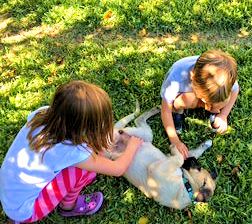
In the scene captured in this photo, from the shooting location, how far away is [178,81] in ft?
12.1

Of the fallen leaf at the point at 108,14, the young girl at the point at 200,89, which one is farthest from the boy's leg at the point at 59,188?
the fallen leaf at the point at 108,14

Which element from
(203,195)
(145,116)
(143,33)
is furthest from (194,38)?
(203,195)

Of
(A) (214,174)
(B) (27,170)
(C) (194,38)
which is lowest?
(A) (214,174)

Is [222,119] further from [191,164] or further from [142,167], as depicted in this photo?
[142,167]

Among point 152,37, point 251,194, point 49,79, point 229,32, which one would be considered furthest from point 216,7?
point 251,194

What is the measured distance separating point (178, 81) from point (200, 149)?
1.84 ft

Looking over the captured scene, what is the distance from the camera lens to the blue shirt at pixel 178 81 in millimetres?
3656

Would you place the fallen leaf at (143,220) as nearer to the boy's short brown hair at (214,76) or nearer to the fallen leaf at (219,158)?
the fallen leaf at (219,158)

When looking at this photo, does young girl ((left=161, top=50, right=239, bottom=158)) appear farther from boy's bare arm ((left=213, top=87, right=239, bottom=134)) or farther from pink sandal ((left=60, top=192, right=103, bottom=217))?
pink sandal ((left=60, top=192, right=103, bottom=217))

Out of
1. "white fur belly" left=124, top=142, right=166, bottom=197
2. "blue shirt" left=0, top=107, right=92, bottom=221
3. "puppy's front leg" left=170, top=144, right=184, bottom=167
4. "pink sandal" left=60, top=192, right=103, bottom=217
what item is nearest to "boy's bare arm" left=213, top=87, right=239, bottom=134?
"puppy's front leg" left=170, top=144, right=184, bottom=167

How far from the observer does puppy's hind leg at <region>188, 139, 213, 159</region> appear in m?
3.76

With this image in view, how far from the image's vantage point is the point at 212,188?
3488 mm

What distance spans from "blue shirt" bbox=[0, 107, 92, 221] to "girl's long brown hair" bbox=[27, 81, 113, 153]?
0.05 m

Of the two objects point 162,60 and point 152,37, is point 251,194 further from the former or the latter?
point 152,37
